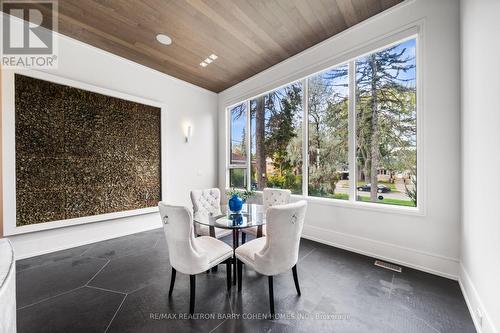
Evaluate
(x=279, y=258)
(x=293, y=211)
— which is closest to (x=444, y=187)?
(x=293, y=211)

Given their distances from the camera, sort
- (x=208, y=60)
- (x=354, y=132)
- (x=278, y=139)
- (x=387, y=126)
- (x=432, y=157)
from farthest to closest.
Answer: (x=278, y=139) → (x=208, y=60) → (x=354, y=132) → (x=387, y=126) → (x=432, y=157)

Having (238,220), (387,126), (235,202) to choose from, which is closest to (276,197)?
(235,202)

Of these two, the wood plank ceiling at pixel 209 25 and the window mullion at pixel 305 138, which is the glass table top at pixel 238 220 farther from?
the wood plank ceiling at pixel 209 25

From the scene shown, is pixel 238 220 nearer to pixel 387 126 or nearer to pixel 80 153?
pixel 387 126

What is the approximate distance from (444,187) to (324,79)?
2266 mm

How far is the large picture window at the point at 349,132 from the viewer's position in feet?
8.55

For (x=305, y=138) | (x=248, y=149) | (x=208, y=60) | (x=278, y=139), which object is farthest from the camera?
(x=248, y=149)

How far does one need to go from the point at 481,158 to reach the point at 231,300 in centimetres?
246

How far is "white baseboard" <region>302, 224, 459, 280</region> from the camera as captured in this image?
2.22 m

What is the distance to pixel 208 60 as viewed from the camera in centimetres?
372

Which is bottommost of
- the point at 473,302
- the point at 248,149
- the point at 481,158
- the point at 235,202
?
the point at 473,302

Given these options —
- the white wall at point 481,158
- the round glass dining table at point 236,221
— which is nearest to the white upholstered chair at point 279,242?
the round glass dining table at point 236,221

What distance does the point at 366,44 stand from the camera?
2.78 metres

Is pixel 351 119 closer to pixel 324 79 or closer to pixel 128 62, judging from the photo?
pixel 324 79
